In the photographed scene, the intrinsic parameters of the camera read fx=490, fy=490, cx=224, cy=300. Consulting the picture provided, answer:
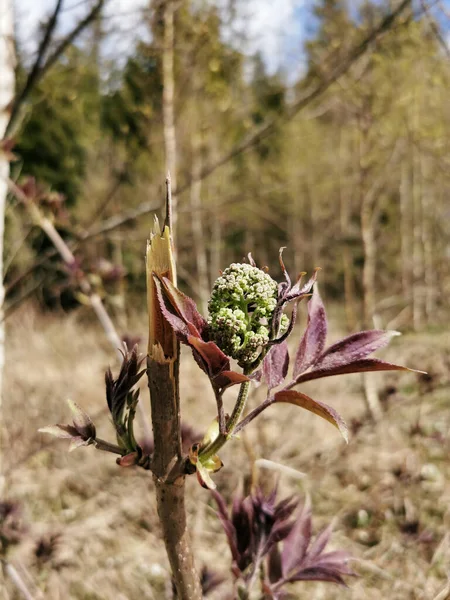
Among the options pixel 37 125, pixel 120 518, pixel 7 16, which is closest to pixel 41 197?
pixel 7 16

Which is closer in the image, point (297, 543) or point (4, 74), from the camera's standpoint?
point (297, 543)

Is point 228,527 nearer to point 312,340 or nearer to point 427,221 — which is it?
point 312,340

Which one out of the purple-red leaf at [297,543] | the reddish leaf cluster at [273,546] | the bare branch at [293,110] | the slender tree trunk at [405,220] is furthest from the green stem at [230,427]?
the slender tree trunk at [405,220]

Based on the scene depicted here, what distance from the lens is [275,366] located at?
48 cm

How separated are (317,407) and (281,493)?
2375 mm

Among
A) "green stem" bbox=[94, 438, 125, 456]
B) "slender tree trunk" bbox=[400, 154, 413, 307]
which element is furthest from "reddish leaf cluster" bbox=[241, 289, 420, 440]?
"slender tree trunk" bbox=[400, 154, 413, 307]

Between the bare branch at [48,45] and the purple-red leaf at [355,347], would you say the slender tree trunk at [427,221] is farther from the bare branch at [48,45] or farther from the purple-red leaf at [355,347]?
the purple-red leaf at [355,347]

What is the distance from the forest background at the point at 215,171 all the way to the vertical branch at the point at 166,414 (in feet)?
0.24

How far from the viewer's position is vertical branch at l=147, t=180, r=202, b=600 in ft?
1.35

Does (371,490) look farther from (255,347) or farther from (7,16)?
(7,16)

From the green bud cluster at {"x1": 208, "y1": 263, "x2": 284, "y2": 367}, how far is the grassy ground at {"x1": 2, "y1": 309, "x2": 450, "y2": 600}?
0.76 metres

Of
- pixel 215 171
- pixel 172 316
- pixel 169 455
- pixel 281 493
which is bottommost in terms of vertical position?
pixel 281 493

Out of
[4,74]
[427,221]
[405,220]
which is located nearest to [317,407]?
[4,74]

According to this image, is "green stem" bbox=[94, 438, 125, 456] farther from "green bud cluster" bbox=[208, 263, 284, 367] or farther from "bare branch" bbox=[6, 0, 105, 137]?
"bare branch" bbox=[6, 0, 105, 137]
